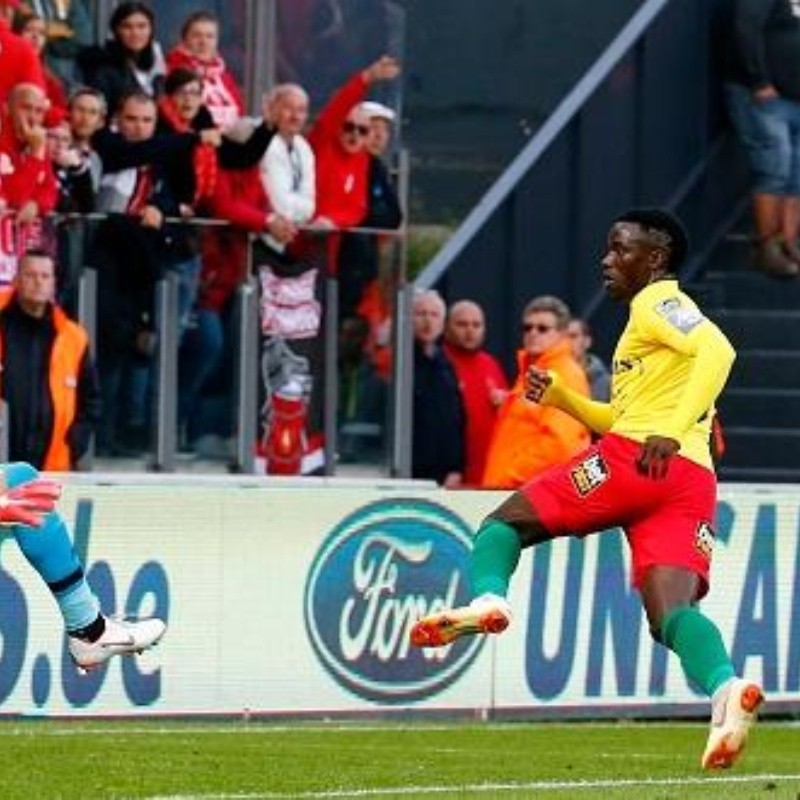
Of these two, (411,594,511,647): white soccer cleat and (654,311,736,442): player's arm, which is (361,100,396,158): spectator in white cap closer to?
(654,311,736,442): player's arm

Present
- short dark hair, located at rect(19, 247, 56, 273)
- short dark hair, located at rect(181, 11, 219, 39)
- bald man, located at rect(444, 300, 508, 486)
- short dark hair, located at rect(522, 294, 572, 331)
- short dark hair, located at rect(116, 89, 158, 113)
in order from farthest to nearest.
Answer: bald man, located at rect(444, 300, 508, 486)
short dark hair, located at rect(181, 11, 219, 39)
short dark hair, located at rect(522, 294, 572, 331)
short dark hair, located at rect(116, 89, 158, 113)
short dark hair, located at rect(19, 247, 56, 273)

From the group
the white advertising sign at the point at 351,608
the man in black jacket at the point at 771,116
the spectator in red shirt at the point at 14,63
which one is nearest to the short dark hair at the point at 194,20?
the spectator in red shirt at the point at 14,63

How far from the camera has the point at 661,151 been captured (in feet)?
77.2

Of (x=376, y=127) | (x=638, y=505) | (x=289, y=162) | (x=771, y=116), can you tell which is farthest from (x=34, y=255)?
(x=771, y=116)

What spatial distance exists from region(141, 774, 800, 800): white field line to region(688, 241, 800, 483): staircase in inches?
358

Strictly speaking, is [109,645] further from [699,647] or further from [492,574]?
[699,647]

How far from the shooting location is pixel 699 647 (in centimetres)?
1220

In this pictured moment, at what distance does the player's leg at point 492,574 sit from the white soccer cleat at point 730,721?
85cm

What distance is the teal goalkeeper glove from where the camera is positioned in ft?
39.1

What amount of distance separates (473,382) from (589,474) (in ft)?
25.4

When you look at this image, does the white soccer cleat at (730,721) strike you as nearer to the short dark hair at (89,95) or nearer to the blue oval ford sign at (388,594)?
the blue oval ford sign at (388,594)

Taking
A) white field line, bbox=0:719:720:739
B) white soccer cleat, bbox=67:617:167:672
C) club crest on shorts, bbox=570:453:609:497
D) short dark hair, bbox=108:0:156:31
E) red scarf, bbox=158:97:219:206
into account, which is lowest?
white field line, bbox=0:719:720:739

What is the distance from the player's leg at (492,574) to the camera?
12297mm

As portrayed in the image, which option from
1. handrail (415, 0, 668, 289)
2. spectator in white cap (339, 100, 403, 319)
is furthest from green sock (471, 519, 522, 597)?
handrail (415, 0, 668, 289)
